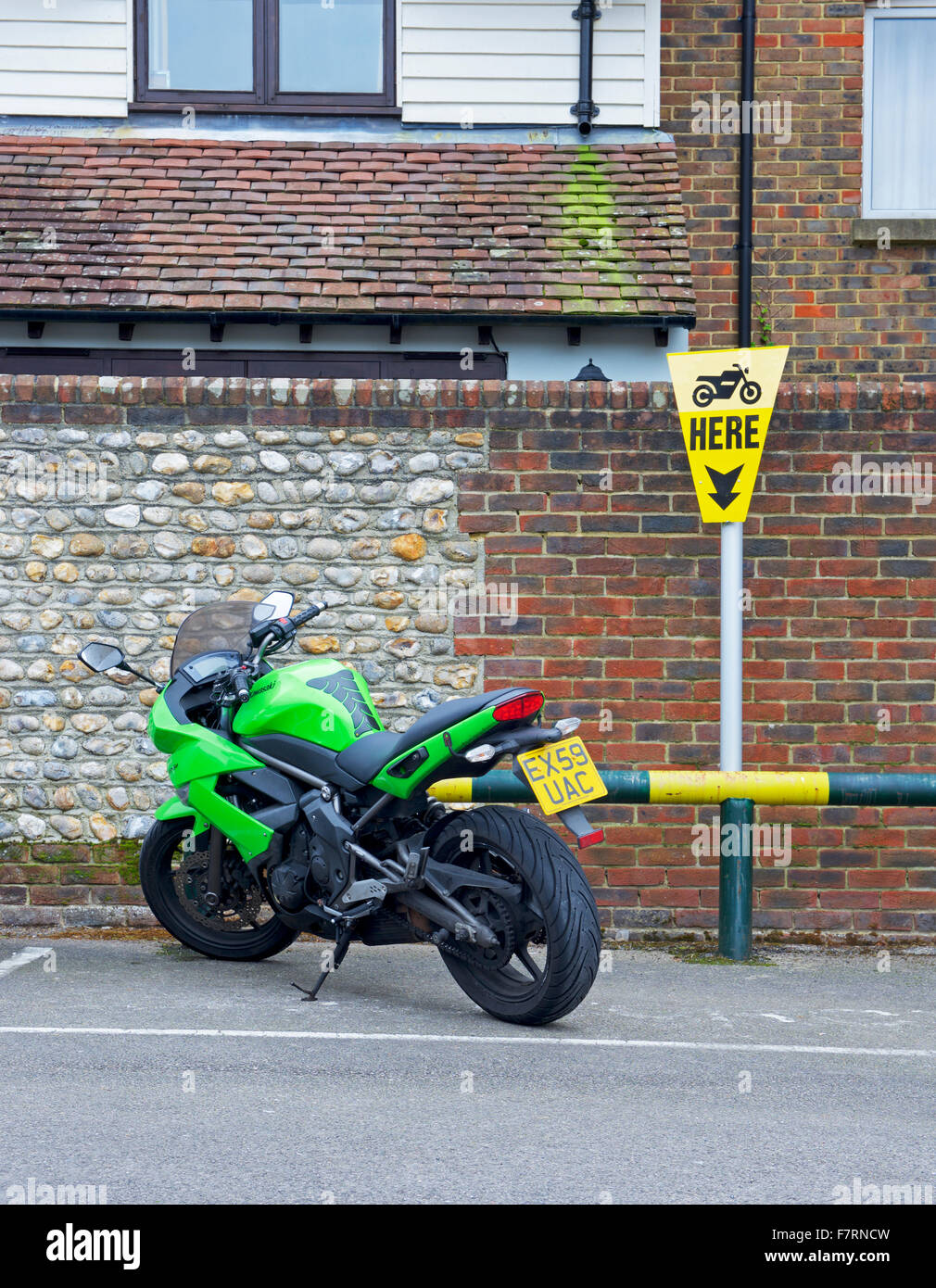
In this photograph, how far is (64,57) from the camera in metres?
10.5

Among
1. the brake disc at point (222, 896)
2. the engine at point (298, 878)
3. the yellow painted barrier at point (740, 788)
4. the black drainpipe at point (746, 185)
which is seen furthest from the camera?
the black drainpipe at point (746, 185)

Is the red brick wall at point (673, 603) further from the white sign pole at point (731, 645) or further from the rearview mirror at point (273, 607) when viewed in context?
the rearview mirror at point (273, 607)

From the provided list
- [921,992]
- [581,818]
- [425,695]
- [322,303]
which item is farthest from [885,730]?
[322,303]

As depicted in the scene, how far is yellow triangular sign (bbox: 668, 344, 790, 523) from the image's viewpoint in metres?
6.71

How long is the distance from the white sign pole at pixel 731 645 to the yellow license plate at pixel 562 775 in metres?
1.98

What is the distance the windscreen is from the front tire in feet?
4.52

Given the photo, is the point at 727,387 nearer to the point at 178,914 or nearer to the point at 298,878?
the point at 298,878

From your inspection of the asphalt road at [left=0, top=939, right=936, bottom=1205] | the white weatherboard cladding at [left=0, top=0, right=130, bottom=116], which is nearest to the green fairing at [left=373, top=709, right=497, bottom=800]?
the asphalt road at [left=0, top=939, right=936, bottom=1205]

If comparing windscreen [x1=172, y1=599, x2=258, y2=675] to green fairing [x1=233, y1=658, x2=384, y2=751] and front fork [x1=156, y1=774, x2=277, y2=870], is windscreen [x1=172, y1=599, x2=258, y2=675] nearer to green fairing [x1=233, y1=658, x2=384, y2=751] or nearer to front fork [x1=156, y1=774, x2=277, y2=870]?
green fairing [x1=233, y1=658, x2=384, y2=751]

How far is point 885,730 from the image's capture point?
7.21 meters

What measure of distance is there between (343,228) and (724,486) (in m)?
4.29

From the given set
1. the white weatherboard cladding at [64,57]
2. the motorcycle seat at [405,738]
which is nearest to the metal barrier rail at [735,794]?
the motorcycle seat at [405,738]

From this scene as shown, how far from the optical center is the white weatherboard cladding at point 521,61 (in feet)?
34.4

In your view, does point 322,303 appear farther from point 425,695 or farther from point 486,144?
point 425,695
